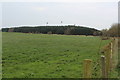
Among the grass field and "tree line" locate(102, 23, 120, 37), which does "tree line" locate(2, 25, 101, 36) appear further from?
the grass field

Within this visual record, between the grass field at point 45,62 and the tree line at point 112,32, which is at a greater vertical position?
the tree line at point 112,32

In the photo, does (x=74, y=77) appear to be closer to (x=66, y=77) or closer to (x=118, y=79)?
(x=66, y=77)

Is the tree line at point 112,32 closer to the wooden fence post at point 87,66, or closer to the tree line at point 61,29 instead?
the wooden fence post at point 87,66

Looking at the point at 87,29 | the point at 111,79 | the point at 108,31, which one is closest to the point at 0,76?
the point at 111,79

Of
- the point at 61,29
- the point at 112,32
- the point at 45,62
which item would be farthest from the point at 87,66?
the point at 61,29

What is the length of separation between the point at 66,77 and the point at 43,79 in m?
1.04

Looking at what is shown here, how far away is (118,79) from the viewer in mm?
9000

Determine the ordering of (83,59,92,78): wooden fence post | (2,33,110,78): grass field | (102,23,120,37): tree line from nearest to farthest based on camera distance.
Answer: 1. (83,59,92,78): wooden fence post
2. (2,33,110,78): grass field
3. (102,23,120,37): tree line

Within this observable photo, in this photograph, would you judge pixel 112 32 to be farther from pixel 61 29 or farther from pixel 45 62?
pixel 61 29

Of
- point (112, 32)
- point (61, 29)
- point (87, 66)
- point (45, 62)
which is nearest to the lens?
point (87, 66)

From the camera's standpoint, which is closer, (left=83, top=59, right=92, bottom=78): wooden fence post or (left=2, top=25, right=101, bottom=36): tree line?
(left=83, top=59, right=92, bottom=78): wooden fence post

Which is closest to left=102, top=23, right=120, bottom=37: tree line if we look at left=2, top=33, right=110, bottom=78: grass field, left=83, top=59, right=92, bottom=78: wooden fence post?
left=2, top=33, right=110, bottom=78: grass field

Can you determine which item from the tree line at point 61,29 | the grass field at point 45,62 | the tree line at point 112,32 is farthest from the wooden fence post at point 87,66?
the tree line at point 61,29

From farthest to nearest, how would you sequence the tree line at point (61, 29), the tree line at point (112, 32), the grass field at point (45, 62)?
1. the tree line at point (61, 29)
2. the tree line at point (112, 32)
3. the grass field at point (45, 62)
